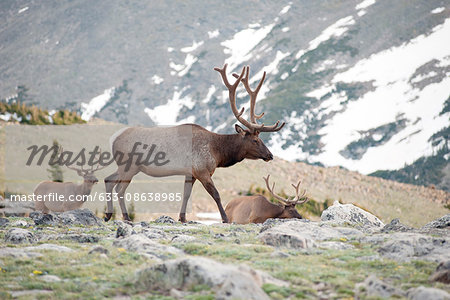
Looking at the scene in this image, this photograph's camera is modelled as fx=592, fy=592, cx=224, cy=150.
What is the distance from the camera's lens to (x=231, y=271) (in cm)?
793

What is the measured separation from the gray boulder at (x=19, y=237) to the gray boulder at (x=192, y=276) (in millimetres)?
4363

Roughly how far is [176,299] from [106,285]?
1.25m

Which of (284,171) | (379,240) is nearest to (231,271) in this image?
(379,240)

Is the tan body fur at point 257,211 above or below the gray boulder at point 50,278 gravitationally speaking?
below

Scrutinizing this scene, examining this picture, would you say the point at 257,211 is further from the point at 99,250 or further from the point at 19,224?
the point at 99,250

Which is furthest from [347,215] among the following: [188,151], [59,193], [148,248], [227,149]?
[59,193]

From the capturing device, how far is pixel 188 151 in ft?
56.4

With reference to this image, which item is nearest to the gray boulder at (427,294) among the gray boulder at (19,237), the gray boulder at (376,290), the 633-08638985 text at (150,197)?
the gray boulder at (376,290)

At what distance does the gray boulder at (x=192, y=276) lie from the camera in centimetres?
803

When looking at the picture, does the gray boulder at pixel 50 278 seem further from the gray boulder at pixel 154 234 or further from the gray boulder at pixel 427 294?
the gray boulder at pixel 427 294

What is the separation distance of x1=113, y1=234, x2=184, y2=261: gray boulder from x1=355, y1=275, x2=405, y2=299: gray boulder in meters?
3.54

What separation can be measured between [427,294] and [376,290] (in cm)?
66

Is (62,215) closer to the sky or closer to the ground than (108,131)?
closer to the sky

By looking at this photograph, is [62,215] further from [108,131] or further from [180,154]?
[108,131]
